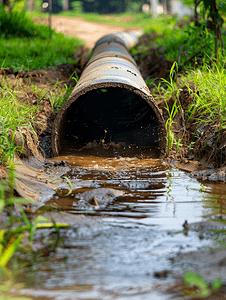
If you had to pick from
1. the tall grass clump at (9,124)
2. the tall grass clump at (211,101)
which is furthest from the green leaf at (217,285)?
the tall grass clump at (211,101)

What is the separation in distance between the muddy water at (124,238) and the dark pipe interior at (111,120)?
4.38 feet

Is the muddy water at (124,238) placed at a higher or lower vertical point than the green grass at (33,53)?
lower

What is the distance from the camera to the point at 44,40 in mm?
8336

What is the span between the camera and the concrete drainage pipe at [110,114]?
3.58 m

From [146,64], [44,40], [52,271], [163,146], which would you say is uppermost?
[44,40]

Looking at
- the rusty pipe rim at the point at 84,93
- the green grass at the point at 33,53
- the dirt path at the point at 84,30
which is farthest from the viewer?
the dirt path at the point at 84,30

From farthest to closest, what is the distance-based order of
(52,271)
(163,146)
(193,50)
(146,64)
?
(146,64)
(193,50)
(163,146)
(52,271)

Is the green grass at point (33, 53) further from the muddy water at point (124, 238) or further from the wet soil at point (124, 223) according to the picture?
the muddy water at point (124, 238)

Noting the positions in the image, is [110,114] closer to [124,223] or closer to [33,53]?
[33,53]

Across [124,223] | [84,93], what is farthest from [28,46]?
[124,223]

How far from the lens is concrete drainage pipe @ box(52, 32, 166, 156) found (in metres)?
3.58

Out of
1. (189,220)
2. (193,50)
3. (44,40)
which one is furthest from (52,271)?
(44,40)

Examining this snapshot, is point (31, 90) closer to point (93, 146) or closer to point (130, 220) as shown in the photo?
point (93, 146)

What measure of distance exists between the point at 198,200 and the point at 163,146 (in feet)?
3.96
